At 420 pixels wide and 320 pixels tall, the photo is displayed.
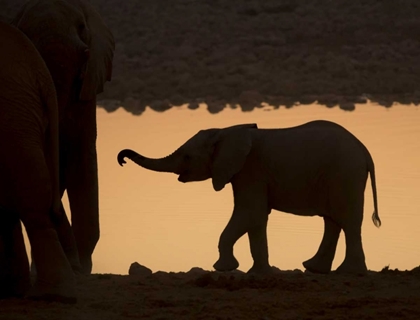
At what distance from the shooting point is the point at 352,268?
638 centimetres

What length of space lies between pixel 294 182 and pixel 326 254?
350 millimetres

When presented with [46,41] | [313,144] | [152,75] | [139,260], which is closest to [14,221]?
[46,41]

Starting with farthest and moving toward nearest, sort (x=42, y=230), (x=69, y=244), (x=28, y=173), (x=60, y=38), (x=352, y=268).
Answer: (x=352, y=268)
(x=69, y=244)
(x=60, y=38)
(x=42, y=230)
(x=28, y=173)

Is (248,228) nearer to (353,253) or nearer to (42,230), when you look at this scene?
(353,253)

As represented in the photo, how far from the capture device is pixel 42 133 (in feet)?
16.2

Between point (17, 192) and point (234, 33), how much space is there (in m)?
17.0

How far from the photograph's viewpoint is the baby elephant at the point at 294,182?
6441 millimetres

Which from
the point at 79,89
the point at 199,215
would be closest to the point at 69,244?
the point at 79,89

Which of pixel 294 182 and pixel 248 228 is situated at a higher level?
pixel 294 182

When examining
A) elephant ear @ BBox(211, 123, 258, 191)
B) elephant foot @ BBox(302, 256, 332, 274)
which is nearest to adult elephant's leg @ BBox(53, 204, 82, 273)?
elephant ear @ BBox(211, 123, 258, 191)

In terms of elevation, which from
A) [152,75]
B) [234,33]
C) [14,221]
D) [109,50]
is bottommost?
[14,221]

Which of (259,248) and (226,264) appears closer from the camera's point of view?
(226,264)

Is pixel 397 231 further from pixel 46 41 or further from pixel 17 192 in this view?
pixel 17 192

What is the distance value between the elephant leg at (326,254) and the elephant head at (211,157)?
19.5 inches
